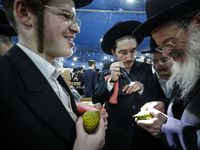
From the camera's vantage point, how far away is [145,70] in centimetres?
200

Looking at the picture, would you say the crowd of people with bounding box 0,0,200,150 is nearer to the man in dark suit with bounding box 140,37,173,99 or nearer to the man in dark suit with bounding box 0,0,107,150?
the man in dark suit with bounding box 0,0,107,150

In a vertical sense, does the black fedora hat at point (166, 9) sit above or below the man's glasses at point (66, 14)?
above

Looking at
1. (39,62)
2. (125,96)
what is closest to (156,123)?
(125,96)

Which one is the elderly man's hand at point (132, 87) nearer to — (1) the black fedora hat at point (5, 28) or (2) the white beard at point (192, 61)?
(2) the white beard at point (192, 61)

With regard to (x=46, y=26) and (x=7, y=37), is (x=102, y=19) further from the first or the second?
(x=46, y=26)

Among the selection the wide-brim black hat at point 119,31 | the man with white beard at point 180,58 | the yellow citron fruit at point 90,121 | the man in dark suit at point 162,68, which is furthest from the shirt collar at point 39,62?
the man in dark suit at point 162,68

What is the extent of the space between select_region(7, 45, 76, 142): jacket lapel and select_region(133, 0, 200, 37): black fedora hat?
131cm

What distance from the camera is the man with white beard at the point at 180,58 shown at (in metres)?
0.94

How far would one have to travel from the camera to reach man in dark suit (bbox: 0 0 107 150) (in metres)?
0.56

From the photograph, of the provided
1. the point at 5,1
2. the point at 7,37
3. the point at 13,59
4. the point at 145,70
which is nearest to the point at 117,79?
the point at 145,70

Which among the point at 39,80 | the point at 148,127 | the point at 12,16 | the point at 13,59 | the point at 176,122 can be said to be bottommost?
the point at 148,127

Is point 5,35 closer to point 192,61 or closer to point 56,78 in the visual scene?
point 56,78

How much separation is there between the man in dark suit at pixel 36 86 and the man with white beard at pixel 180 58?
0.74 metres

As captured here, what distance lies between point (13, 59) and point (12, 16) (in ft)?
1.14
